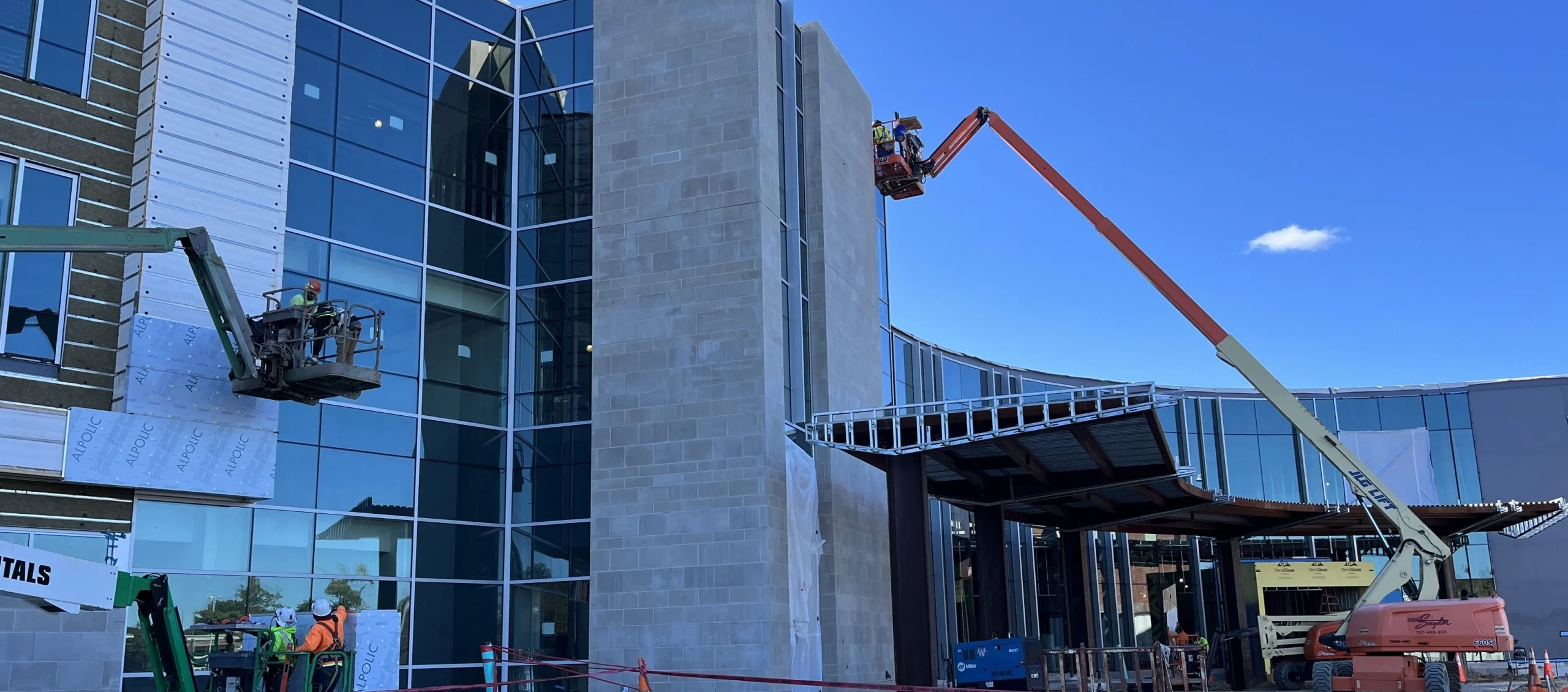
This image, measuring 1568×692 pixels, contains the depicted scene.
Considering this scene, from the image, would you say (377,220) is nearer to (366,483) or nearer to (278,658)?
(366,483)

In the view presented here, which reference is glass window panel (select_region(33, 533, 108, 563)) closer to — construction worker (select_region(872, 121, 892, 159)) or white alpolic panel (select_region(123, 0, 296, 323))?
white alpolic panel (select_region(123, 0, 296, 323))

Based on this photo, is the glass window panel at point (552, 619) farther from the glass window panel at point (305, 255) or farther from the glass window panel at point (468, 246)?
the glass window panel at point (305, 255)

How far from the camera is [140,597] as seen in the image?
14.2 meters

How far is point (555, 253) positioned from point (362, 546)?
746cm

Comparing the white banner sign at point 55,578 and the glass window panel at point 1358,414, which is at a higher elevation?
the glass window panel at point 1358,414

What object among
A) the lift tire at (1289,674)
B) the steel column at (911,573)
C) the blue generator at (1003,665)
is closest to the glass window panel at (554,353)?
the steel column at (911,573)

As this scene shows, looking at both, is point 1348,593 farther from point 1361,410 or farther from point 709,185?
point 709,185

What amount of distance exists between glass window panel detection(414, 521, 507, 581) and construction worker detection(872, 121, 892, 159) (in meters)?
17.3

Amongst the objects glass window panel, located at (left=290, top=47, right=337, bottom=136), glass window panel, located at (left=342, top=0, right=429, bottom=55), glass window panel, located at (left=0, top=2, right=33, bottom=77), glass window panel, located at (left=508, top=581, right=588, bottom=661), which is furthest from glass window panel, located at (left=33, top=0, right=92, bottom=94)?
glass window panel, located at (left=508, top=581, right=588, bottom=661)

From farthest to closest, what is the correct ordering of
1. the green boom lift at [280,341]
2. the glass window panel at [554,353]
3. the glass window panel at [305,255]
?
1. the glass window panel at [554,353]
2. the glass window panel at [305,255]
3. the green boom lift at [280,341]

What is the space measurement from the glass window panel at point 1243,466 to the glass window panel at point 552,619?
35.5 m

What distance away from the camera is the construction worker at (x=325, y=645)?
14.9 metres

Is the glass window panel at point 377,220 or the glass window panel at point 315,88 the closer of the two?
the glass window panel at point 315,88

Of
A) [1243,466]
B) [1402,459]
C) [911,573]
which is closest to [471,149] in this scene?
[911,573]
